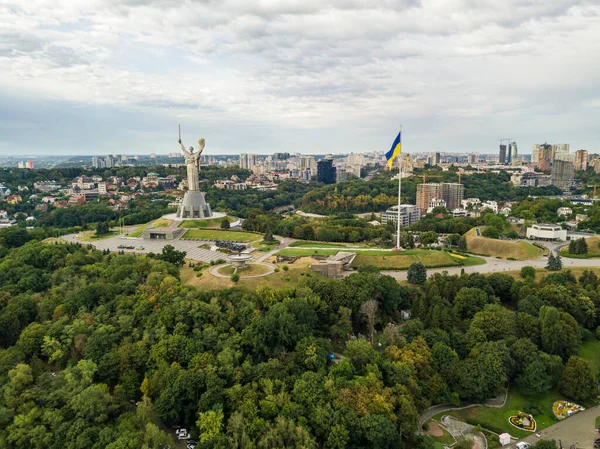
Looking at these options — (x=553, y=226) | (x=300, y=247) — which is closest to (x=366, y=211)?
(x=553, y=226)

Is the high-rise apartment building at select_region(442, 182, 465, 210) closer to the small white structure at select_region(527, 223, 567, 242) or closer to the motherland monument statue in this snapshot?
the small white structure at select_region(527, 223, 567, 242)

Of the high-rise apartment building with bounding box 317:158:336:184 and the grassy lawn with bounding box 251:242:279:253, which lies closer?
the grassy lawn with bounding box 251:242:279:253

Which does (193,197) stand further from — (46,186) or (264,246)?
(46,186)

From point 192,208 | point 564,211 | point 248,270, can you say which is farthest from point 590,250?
point 192,208

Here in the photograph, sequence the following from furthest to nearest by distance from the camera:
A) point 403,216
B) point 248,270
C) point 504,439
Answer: point 403,216 < point 248,270 < point 504,439

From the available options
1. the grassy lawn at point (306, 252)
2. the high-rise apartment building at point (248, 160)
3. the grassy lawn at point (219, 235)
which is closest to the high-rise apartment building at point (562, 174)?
the grassy lawn at point (306, 252)

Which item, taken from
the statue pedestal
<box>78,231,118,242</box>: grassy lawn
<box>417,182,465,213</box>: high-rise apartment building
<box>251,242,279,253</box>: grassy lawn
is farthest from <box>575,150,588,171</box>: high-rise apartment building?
<box>78,231,118,242</box>: grassy lawn

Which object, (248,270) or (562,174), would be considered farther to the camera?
(562,174)
